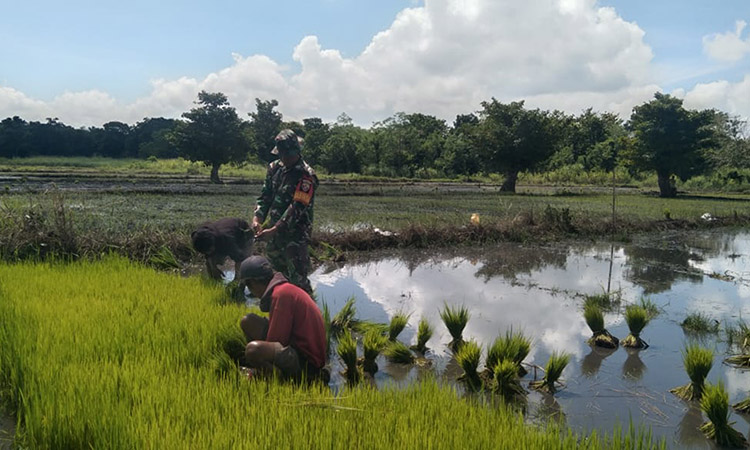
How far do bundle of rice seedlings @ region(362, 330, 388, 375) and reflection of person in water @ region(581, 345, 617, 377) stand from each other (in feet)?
5.66

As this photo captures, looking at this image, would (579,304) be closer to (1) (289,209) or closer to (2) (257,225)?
(1) (289,209)

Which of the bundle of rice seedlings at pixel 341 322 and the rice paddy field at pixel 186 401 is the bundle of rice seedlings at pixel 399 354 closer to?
the bundle of rice seedlings at pixel 341 322

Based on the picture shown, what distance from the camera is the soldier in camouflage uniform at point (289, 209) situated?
4902 mm

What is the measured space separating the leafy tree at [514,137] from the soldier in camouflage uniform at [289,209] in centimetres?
2538

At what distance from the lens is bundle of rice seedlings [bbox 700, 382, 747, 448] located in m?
2.92

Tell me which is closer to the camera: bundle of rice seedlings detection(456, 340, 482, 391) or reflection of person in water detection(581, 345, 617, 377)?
bundle of rice seedlings detection(456, 340, 482, 391)

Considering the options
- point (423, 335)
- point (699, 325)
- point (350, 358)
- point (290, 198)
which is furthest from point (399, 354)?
point (699, 325)

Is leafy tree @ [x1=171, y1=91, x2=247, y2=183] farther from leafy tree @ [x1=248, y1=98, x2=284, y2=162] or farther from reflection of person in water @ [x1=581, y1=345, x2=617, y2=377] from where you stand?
reflection of person in water @ [x1=581, y1=345, x2=617, y2=377]

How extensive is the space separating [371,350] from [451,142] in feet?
143

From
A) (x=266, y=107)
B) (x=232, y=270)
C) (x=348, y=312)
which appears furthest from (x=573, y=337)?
(x=266, y=107)

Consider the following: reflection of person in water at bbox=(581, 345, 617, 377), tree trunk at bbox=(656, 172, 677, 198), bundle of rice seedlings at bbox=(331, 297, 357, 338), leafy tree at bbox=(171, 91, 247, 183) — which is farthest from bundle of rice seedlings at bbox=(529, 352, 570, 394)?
tree trunk at bbox=(656, 172, 677, 198)

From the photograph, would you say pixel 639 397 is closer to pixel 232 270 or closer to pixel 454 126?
pixel 232 270

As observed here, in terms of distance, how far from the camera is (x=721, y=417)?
9.71 feet

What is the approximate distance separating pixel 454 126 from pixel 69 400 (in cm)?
6615
